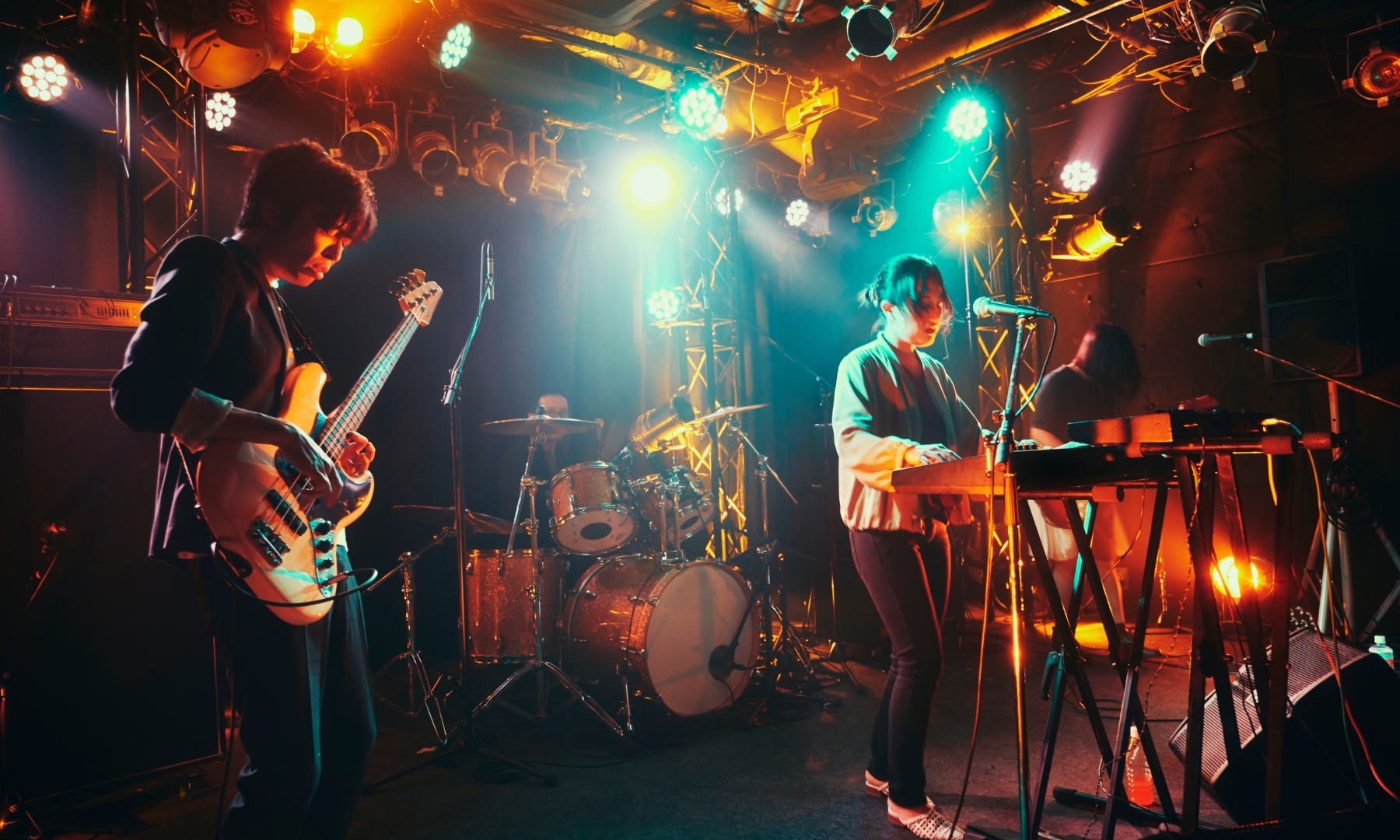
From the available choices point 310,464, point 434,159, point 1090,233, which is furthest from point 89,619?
point 1090,233

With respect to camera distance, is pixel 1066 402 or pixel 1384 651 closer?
pixel 1384 651

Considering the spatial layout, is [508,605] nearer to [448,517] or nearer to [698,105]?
[448,517]

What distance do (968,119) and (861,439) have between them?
480cm

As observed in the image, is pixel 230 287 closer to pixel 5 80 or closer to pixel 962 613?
pixel 5 80

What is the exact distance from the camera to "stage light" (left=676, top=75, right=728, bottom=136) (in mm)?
5824

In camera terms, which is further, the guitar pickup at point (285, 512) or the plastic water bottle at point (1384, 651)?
the plastic water bottle at point (1384, 651)

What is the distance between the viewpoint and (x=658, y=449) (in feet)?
17.1

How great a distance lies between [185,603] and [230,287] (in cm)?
256

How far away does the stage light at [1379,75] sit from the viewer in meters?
5.30

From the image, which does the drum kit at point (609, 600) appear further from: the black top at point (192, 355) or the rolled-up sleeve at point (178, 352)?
the rolled-up sleeve at point (178, 352)

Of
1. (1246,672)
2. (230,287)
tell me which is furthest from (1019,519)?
(230,287)

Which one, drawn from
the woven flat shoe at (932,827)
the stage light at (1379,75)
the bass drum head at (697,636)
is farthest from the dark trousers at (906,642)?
the stage light at (1379,75)

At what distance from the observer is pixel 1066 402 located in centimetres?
465

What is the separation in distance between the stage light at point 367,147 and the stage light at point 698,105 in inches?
82.1
